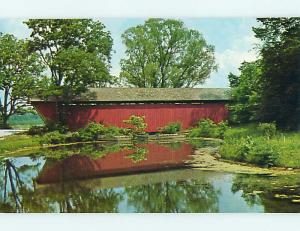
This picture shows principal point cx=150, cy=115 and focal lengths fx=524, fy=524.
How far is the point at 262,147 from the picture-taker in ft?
17.9

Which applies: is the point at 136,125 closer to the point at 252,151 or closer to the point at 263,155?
the point at 252,151

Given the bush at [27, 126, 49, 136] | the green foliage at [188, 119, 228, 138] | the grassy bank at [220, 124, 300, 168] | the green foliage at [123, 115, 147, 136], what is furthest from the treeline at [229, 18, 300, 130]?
the bush at [27, 126, 49, 136]

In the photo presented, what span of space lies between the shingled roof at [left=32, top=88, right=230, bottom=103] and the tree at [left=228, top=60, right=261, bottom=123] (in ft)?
0.44

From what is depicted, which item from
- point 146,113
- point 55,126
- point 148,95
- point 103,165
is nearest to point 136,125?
point 146,113

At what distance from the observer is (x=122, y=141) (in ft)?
19.1

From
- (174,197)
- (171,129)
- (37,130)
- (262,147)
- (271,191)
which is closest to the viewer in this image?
(271,191)

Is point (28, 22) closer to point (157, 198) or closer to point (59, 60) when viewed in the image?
point (59, 60)

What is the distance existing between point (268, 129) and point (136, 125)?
4.76 feet

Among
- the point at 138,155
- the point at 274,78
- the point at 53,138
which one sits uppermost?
the point at 274,78

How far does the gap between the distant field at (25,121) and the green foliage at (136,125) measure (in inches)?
38.5

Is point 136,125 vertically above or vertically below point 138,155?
above
